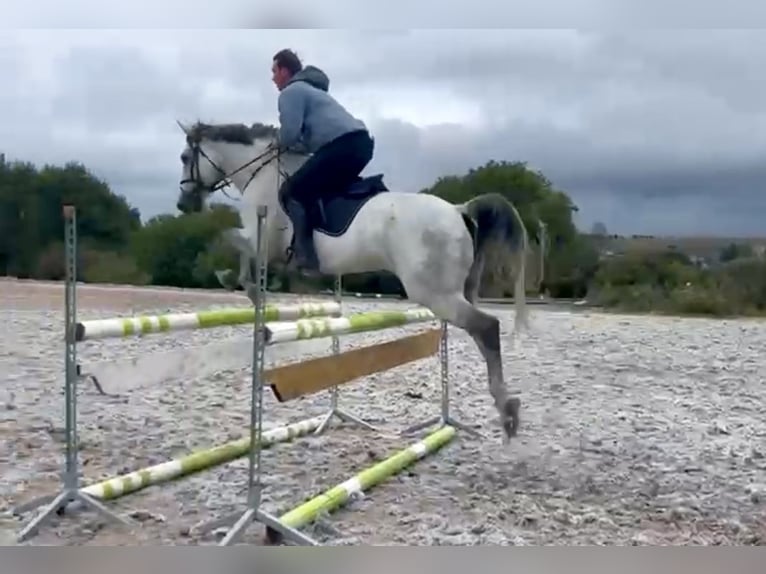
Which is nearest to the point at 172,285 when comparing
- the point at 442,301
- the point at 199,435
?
the point at 199,435

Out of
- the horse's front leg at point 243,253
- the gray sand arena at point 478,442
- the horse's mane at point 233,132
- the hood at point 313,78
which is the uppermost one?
the hood at point 313,78

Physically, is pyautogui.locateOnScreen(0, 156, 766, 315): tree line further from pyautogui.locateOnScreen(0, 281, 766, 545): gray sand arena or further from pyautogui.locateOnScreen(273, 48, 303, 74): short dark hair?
pyautogui.locateOnScreen(273, 48, 303, 74): short dark hair

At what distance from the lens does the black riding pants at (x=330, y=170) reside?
2.18 m

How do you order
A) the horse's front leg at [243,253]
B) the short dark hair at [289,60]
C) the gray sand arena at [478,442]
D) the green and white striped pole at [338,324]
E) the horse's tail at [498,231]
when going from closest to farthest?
the green and white striped pole at [338,324] < the gray sand arena at [478,442] < the short dark hair at [289,60] < the horse's tail at [498,231] < the horse's front leg at [243,253]

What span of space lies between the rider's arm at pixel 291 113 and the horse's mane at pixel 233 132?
0.30ft

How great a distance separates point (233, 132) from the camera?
2.35 m

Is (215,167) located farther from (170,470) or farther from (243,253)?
(170,470)

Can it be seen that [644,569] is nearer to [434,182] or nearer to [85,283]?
[434,182]

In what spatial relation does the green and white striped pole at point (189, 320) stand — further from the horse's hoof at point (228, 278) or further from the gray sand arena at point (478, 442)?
the gray sand arena at point (478, 442)

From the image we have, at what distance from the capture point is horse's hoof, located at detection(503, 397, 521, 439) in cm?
231

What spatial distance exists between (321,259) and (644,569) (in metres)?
1.03

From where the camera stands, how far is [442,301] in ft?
7.38

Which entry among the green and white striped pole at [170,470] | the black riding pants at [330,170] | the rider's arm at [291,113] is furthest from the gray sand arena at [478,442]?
the rider's arm at [291,113]

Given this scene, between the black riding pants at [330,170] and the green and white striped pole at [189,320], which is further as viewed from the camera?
the black riding pants at [330,170]
